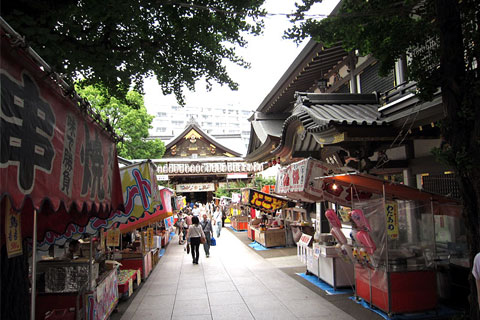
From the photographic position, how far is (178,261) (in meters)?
13.5

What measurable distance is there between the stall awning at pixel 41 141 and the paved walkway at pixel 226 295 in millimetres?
4126

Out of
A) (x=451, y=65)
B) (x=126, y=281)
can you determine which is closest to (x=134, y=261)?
(x=126, y=281)

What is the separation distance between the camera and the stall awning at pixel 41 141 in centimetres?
210

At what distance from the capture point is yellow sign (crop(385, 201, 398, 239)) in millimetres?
6406

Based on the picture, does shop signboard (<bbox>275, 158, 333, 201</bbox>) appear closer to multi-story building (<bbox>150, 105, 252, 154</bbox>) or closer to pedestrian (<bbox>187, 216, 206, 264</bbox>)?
pedestrian (<bbox>187, 216, 206, 264</bbox>)

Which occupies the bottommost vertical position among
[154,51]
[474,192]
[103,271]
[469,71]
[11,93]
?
[103,271]

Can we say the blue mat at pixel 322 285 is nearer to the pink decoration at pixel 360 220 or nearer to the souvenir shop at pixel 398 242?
the souvenir shop at pixel 398 242

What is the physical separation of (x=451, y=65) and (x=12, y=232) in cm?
512

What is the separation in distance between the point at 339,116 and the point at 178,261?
872 cm

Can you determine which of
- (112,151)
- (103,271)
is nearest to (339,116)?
(112,151)

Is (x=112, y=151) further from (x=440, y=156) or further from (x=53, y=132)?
(x=440, y=156)

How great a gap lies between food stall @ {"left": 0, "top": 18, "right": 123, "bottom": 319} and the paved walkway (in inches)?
92.6

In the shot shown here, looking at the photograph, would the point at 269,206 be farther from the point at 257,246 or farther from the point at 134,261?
the point at 134,261

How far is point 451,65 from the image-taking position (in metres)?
4.33
